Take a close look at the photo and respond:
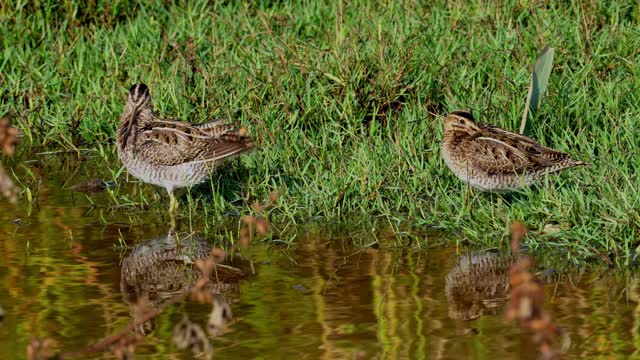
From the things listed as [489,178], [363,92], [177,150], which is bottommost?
[489,178]

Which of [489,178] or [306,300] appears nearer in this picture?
[306,300]

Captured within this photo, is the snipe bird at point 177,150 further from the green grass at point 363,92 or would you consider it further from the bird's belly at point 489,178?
the bird's belly at point 489,178

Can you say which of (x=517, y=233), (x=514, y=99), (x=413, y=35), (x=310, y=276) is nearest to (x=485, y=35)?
(x=413, y=35)

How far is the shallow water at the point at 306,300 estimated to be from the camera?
5582 mm

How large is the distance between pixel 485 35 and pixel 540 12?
0.71 metres

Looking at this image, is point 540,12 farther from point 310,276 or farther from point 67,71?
point 310,276

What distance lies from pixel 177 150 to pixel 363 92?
193cm

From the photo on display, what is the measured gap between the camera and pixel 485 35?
418 inches

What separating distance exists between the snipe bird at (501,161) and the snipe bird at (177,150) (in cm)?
138

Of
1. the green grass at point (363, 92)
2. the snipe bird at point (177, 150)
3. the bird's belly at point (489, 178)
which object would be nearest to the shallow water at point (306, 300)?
the snipe bird at point (177, 150)

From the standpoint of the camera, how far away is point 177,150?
27.8 ft

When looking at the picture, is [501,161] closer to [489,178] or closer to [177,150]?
[489,178]

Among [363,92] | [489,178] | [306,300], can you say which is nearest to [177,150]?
[363,92]

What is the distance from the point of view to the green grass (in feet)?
26.1
